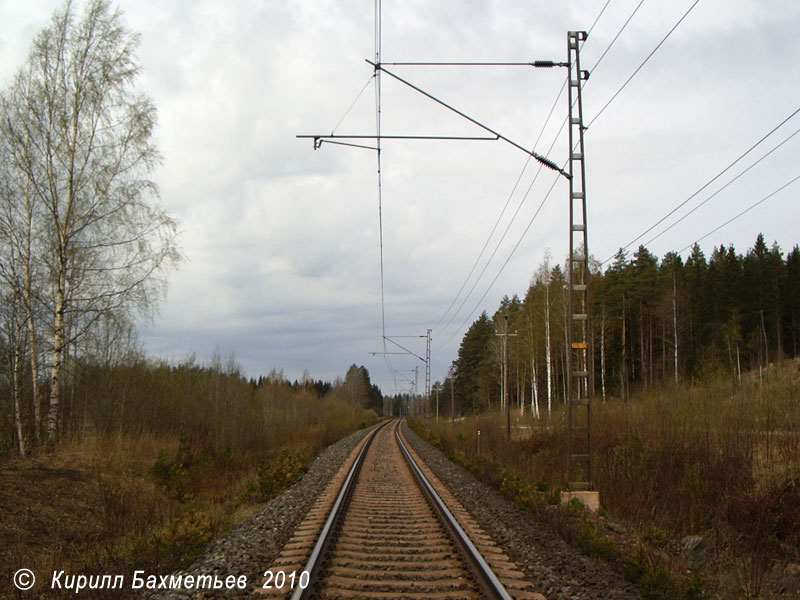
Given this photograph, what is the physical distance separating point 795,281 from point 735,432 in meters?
51.2

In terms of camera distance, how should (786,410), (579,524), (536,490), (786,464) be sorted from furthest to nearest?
(536,490), (786,410), (786,464), (579,524)

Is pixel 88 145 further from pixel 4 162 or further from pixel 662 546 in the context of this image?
pixel 662 546

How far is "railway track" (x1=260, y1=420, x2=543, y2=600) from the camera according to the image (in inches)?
239

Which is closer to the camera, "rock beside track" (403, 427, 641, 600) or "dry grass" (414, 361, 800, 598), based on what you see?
"rock beside track" (403, 427, 641, 600)

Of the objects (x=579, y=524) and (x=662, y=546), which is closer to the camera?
(x=662, y=546)

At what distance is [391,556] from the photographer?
7469 mm

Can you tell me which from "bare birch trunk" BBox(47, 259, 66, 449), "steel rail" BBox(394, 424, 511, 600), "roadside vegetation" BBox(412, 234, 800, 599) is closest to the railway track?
"steel rail" BBox(394, 424, 511, 600)

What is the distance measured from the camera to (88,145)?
58.7ft

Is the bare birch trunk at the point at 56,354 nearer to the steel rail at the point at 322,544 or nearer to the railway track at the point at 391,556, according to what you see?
the steel rail at the point at 322,544

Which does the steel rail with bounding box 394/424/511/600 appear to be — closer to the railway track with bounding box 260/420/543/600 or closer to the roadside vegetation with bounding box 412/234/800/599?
the railway track with bounding box 260/420/543/600

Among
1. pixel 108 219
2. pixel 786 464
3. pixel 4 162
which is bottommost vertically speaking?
pixel 786 464

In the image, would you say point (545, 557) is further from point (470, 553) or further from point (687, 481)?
point (687, 481)

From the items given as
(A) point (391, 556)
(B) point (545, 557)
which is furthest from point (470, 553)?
(B) point (545, 557)

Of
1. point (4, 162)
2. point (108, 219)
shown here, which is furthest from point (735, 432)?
point (4, 162)
